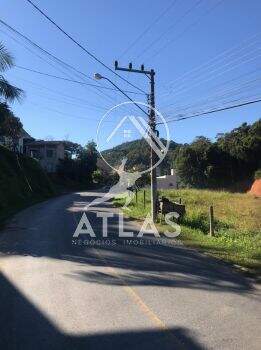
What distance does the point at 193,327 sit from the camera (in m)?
7.86

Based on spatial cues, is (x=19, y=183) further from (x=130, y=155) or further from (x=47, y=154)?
(x=47, y=154)

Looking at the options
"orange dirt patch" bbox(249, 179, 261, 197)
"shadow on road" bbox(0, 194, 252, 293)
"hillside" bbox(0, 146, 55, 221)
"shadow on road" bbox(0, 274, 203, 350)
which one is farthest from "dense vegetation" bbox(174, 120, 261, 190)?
"shadow on road" bbox(0, 274, 203, 350)

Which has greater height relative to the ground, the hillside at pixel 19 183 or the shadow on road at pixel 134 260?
the hillside at pixel 19 183

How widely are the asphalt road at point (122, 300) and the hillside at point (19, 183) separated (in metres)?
15.3

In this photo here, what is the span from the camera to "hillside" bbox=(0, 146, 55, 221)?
3847 centimetres

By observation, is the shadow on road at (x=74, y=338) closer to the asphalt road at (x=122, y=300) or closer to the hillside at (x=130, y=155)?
the asphalt road at (x=122, y=300)

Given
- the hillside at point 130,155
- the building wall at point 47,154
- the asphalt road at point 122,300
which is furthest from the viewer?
the building wall at point 47,154

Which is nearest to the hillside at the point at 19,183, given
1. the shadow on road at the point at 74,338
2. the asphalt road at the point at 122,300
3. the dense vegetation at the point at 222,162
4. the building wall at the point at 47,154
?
the asphalt road at the point at 122,300

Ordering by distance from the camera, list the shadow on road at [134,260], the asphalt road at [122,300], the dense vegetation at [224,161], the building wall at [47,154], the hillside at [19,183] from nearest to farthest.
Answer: the asphalt road at [122,300], the shadow on road at [134,260], the hillside at [19,183], the dense vegetation at [224,161], the building wall at [47,154]

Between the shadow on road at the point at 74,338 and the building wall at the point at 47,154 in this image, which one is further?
the building wall at the point at 47,154

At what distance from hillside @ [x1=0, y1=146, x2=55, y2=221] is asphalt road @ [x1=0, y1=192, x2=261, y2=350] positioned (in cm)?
1531

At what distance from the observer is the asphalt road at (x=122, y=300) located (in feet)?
24.1

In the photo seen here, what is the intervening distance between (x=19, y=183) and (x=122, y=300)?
40253 millimetres

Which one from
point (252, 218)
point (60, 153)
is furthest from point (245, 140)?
point (252, 218)
